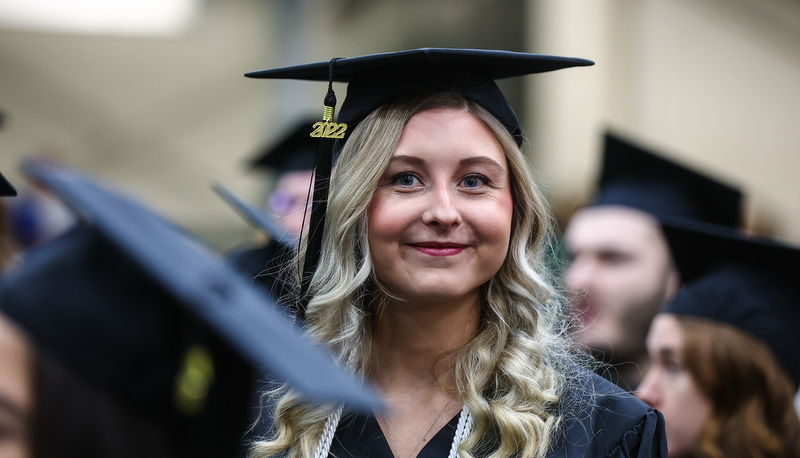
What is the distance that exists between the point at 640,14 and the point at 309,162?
486cm

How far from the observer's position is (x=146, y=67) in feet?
29.7

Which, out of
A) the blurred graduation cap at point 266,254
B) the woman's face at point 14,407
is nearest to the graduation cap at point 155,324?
the woman's face at point 14,407

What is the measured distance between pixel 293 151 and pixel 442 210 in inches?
101

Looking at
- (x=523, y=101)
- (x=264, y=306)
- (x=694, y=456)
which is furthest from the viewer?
(x=523, y=101)

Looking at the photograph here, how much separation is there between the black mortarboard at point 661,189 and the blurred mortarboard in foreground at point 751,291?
2.91 ft

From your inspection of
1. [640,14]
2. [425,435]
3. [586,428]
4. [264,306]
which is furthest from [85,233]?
[640,14]

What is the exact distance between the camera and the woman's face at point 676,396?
273cm


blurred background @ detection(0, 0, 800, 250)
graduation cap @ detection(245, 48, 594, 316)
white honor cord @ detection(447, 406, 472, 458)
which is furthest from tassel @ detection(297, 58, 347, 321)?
blurred background @ detection(0, 0, 800, 250)

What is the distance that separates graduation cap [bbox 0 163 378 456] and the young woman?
0.54m

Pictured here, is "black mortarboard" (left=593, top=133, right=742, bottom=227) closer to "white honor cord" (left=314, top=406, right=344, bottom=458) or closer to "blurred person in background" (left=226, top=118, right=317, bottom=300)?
"blurred person in background" (left=226, top=118, right=317, bottom=300)

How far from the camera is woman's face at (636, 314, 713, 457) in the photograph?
2.73 m

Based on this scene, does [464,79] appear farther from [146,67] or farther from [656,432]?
[146,67]

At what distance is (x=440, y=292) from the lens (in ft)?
6.13

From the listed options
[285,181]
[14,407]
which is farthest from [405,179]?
[285,181]
